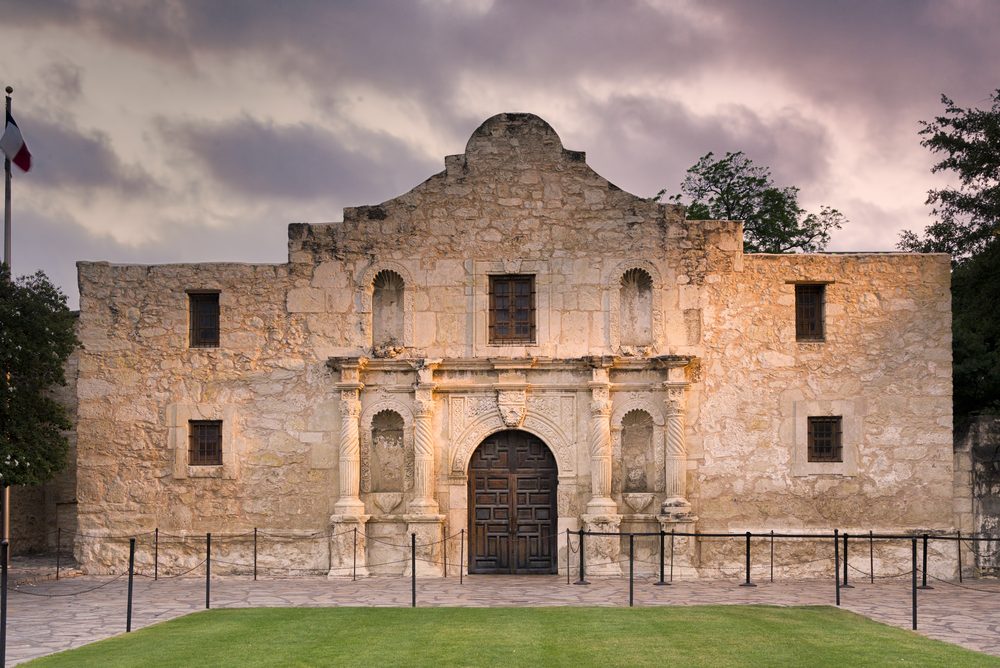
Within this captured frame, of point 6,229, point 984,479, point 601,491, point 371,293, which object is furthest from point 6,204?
point 984,479

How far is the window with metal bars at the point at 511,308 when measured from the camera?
20141 millimetres

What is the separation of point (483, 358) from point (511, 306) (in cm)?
114

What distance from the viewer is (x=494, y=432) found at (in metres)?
19.8

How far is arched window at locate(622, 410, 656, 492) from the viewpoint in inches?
778

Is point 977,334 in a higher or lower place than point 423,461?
higher

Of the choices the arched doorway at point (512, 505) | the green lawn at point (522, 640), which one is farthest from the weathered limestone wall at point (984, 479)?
the arched doorway at point (512, 505)

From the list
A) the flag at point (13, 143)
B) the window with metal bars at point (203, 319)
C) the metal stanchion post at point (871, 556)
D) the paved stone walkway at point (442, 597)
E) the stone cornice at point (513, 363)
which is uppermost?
the flag at point (13, 143)

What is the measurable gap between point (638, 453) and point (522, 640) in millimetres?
8217

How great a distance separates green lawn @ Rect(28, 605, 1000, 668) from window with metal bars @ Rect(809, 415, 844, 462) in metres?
5.21

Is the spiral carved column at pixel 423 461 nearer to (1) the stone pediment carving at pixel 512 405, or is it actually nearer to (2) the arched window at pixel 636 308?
(1) the stone pediment carving at pixel 512 405

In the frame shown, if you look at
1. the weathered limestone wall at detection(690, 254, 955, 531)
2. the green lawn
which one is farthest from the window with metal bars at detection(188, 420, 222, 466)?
the weathered limestone wall at detection(690, 254, 955, 531)

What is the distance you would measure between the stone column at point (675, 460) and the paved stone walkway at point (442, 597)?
1317mm

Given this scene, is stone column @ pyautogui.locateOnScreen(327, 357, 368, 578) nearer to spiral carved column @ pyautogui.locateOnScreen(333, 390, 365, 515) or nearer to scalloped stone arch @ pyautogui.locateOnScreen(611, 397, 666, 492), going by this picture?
spiral carved column @ pyautogui.locateOnScreen(333, 390, 365, 515)

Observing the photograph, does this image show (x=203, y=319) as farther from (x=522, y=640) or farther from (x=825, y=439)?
(x=825, y=439)
